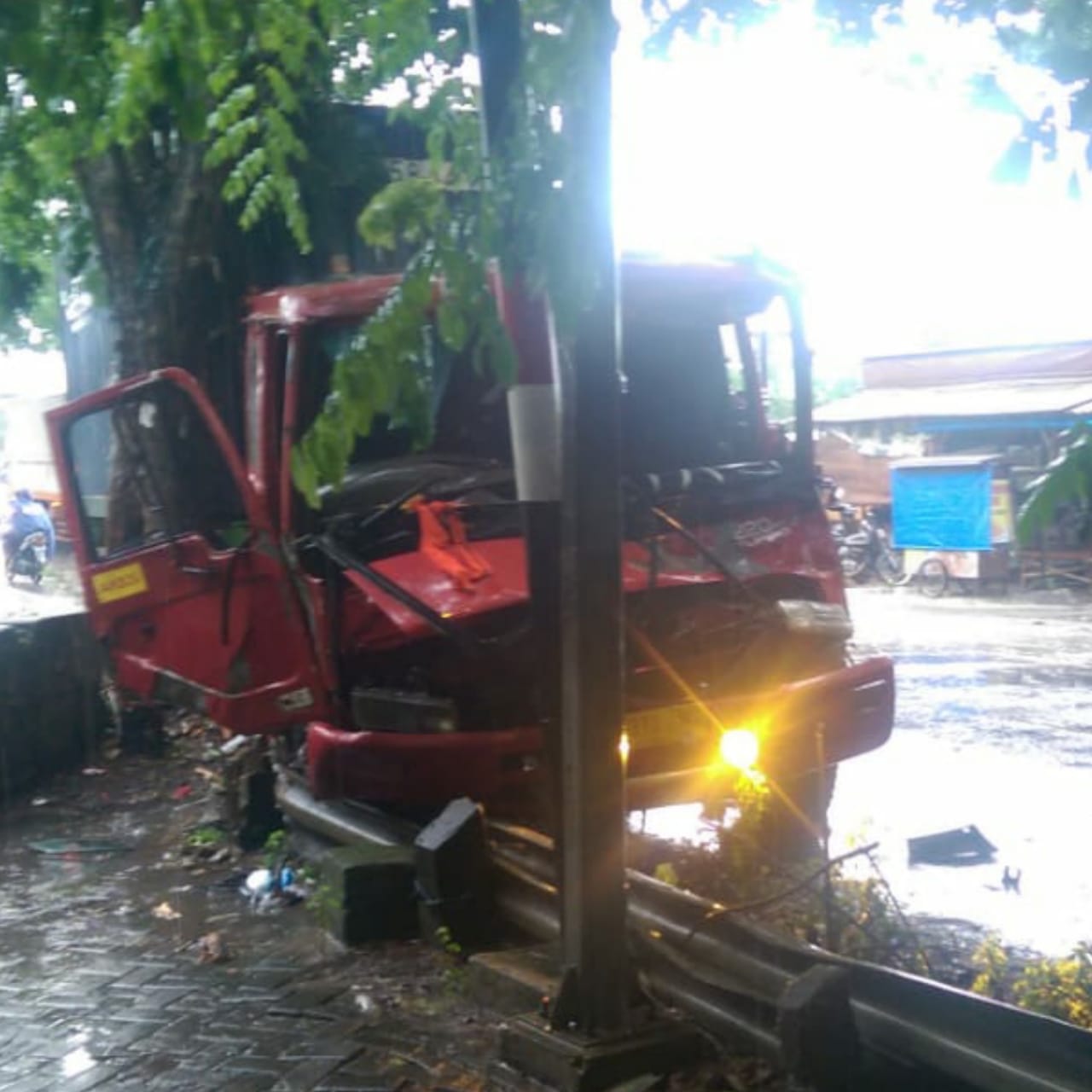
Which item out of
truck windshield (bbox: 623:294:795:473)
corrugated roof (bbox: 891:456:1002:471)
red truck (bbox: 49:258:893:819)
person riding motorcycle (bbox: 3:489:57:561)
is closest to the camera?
red truck (bbox: 49:258:893:819)

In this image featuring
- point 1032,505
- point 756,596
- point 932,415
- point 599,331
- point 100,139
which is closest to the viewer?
point 1032,505

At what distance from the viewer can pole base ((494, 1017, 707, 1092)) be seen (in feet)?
14.6

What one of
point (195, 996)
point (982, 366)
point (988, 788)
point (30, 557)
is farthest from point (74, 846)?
point (982, 366)

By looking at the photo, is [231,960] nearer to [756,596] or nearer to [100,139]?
[756,596]

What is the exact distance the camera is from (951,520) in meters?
23.5

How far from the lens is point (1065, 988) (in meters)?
4.82

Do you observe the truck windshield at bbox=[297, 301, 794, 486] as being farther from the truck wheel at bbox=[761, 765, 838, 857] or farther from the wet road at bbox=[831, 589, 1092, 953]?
the wet road at bbox=[831, 589, 1092, 953]

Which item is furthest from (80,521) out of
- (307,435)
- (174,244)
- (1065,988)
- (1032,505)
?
(1032,505)

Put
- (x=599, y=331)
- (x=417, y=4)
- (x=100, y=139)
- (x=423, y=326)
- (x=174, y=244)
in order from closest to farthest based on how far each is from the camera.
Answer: (x=423, y=326) < (x=599, y=331) < (x=417, y=4) < (x=100, y=139) < (x=174, y=244)

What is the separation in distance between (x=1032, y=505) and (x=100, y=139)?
4.18m

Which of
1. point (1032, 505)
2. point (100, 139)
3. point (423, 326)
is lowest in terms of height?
point (1032, 505)

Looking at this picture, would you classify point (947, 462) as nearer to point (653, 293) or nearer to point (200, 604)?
point (653, 293)

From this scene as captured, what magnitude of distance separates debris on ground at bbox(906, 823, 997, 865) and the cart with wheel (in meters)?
15.9

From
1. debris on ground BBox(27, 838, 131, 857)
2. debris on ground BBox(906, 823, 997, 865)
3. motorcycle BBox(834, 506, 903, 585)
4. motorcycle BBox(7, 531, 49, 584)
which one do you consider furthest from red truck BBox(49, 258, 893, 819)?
motorcycle BBox(834, 506, 903, 585)
